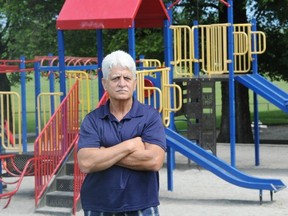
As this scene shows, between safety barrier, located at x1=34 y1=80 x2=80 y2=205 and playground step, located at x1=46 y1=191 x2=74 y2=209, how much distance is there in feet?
0.49

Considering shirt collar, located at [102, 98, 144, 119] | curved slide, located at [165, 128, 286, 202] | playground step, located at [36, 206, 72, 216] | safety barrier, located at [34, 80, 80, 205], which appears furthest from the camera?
curved slide, located at [165, 128, 286, 202]

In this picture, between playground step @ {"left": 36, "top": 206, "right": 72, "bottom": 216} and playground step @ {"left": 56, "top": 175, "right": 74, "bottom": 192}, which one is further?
playground step @ {"left": 56, "top": 175, "right": 74, "bottom": 192}

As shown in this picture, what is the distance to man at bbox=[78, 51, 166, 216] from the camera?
4.03 metres

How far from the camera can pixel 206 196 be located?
36.0ft

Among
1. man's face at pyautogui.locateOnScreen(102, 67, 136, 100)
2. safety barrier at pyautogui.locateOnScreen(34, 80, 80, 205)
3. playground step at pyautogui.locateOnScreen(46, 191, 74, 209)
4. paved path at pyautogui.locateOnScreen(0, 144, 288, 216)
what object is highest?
man's face at pyautogui.locateOnScreen(102, 67, 136, 100)

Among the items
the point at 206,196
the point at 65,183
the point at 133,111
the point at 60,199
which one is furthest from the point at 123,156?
the point at 206,196

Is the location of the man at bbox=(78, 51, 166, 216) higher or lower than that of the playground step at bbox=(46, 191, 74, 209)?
higher

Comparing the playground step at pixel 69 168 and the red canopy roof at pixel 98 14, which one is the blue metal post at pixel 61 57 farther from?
the playground step at pixel 69 168

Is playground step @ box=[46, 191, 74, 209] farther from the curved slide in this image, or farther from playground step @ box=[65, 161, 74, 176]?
the curved slide

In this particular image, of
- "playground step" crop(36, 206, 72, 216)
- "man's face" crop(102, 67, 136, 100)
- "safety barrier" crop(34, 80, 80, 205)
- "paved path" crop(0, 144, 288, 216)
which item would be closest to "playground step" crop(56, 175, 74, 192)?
"safety barrier" crop(34, 80, 80, 205)

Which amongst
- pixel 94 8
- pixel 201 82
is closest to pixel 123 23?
pixel 94 8

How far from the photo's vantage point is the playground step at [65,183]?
9930mm

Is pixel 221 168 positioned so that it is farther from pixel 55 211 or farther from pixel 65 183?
pixel 55 211

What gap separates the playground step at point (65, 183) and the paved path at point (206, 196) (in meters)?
0.47
